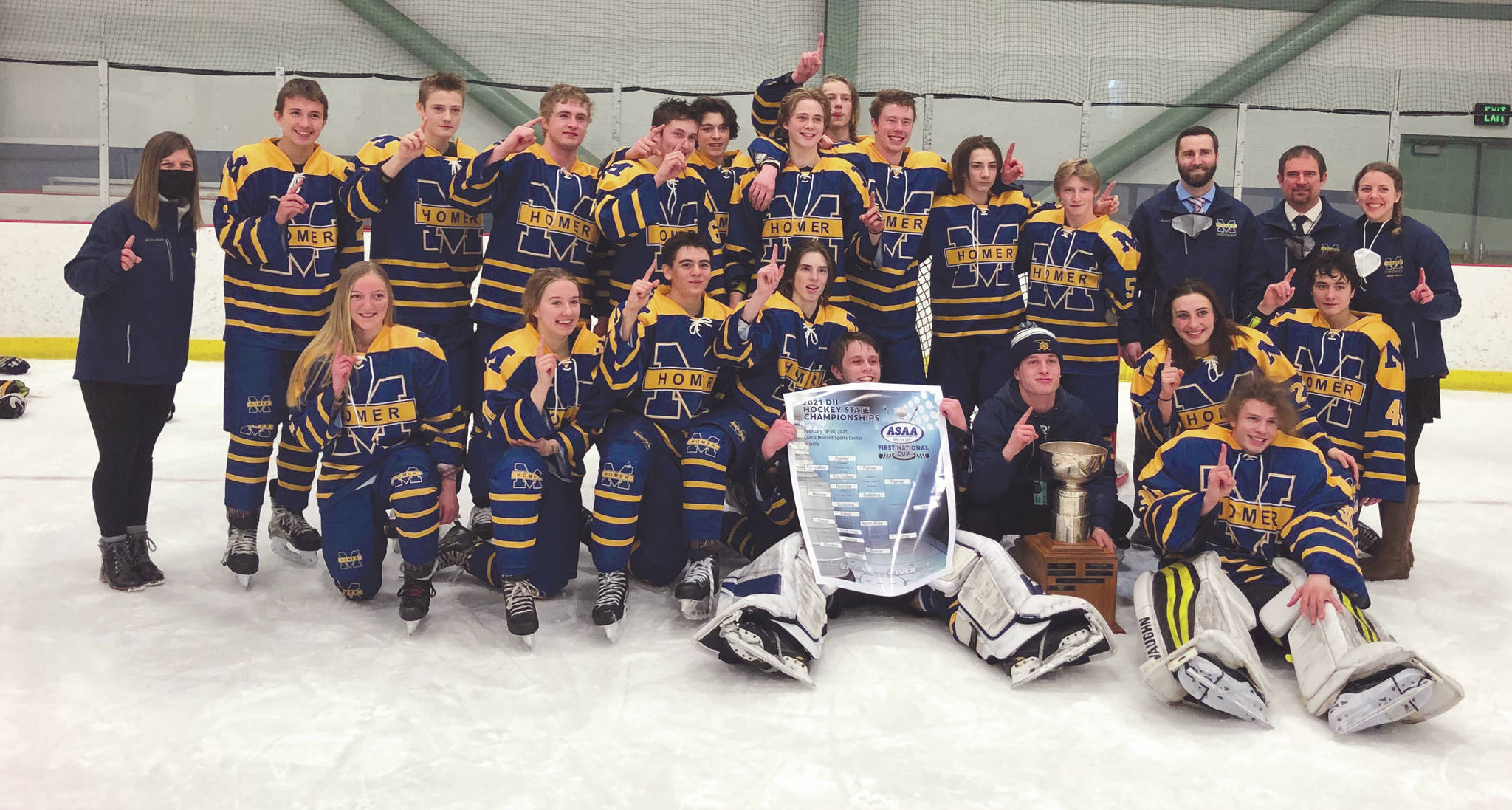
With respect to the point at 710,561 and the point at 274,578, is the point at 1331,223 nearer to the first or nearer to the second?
the point at 710,561

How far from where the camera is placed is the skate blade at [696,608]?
2.84m

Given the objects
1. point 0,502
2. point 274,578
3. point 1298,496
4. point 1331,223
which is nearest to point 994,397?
point 1298,496

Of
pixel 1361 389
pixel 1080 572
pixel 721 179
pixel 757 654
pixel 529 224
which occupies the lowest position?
pixel 757 654

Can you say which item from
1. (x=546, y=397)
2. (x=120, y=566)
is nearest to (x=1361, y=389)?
(x=546, y=397)

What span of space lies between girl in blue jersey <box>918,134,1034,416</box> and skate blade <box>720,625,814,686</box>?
138 cm

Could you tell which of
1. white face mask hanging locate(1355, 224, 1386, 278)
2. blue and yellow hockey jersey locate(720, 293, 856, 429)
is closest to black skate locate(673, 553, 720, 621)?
blue and yellow hockey jersey locate(720, 293, 856, 429)

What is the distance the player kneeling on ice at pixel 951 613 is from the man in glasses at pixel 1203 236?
1.07 m

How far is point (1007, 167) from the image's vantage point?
3658 mm

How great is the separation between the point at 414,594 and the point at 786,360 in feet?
3.81

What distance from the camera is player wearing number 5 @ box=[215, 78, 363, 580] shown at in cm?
306

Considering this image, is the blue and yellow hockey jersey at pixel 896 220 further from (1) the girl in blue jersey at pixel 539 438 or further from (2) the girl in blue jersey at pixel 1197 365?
(1) the girl in blue jersey at pixel 539 438

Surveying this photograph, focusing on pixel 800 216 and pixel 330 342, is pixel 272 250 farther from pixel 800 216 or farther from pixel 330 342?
pixel 800 216

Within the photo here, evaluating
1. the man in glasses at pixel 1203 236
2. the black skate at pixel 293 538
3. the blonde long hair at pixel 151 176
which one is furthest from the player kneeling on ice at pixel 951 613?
the blonde long hair at pixel 151 176

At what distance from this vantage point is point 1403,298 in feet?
11.1
